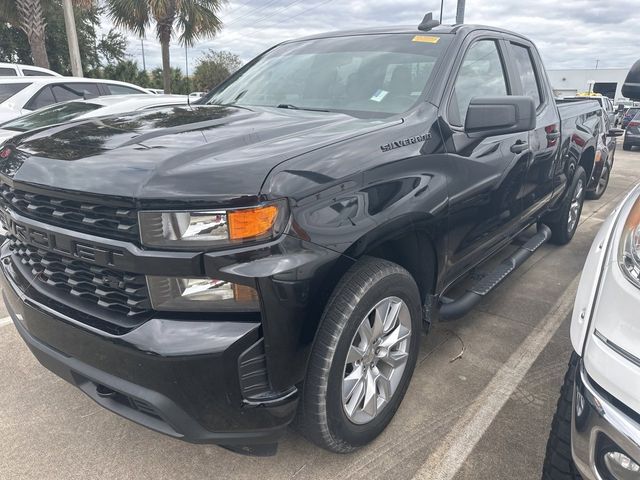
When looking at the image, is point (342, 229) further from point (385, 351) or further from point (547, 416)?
point (547, 416)

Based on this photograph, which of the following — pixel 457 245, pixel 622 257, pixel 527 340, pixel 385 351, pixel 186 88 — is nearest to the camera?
pixel 622 257

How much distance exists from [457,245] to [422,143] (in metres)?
0.64

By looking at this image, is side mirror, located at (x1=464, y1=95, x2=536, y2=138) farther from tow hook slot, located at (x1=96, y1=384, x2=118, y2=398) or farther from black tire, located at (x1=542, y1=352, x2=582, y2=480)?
tow hook slot, located at (x1=96, y1=384, x2=118, y2=398)

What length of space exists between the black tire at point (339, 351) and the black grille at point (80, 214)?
77 centimetres

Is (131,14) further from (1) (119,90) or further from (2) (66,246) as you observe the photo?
(2) (66,246)

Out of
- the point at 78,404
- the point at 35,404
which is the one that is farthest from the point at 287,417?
the point at 35,404

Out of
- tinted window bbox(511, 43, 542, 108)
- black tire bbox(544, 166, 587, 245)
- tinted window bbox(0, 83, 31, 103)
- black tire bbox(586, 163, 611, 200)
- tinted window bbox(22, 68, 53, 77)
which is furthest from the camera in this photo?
tinted window bbox(22, 68, 53, 77)

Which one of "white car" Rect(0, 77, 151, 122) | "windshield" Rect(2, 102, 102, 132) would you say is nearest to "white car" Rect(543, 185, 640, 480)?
"windshield" Rect(2, 102, 102, 132)

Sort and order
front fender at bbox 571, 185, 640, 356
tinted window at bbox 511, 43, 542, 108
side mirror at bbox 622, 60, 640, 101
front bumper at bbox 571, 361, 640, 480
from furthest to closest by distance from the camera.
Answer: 1. tinted window at bbox 511, 43, 542, 108
2. side mirror at bbox 622, 60, 640, 101
3. front fender at bbox 571, 185, 640, 356
4. front bumper at bbox 571, 361, 640, 480

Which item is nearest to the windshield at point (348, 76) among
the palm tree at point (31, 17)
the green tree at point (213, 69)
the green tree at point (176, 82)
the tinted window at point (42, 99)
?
the tinted window at point (42, 99)

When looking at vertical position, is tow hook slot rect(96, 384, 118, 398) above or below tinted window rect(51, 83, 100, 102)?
below

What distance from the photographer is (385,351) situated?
222cm

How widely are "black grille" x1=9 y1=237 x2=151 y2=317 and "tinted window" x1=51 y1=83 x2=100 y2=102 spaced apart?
6.81 metres

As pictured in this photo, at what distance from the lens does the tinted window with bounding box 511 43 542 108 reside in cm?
363
